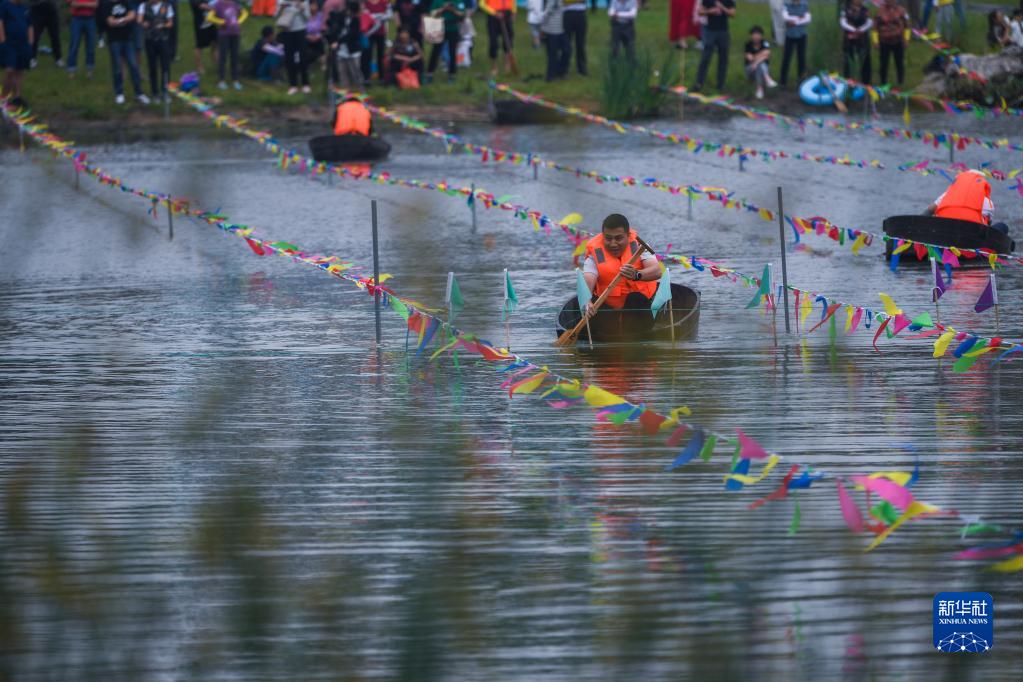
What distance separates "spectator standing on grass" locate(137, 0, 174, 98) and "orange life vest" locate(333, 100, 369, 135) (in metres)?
4.58

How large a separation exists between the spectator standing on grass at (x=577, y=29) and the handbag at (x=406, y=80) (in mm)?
2667

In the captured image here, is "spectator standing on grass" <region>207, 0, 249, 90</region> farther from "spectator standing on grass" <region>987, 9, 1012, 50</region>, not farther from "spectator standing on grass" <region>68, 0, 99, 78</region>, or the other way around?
"spectator standing on grass" <region>987, 9, 1012, 50</region>

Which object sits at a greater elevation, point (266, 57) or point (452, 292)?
point (266, 57)

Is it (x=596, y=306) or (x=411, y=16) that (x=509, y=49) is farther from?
(x=596, y=306)

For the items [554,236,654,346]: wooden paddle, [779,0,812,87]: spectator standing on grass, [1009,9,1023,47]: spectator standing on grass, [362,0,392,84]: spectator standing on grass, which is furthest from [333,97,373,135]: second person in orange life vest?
[1009,9,1023,47]: spectator standing on grass

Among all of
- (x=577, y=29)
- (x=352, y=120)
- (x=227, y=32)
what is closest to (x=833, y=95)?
(x=577, y=29)

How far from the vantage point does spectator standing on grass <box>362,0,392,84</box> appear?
2747 centimetres

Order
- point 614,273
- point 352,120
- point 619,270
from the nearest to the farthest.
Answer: point 619,270 → point 614,273 → point 352,120

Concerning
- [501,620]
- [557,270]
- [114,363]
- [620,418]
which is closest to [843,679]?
[501,620]

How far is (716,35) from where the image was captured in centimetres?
2678

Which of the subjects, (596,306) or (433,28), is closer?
(596,306)

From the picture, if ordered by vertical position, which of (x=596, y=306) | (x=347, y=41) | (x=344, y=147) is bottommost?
(x=596, y=306)

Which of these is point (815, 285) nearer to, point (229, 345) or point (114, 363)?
point (229, 345)

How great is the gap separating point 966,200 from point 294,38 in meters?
14.9
